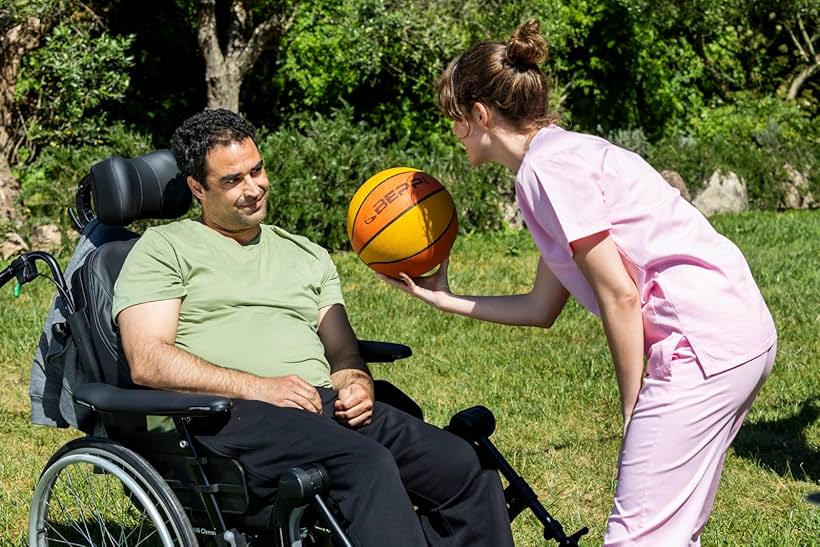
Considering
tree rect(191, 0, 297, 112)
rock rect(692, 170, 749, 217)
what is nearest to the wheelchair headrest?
tree rect(191, 0, 297, 112)

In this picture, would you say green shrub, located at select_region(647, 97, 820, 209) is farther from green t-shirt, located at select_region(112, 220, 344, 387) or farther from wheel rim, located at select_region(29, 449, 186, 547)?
green t-shirt, located at select_region(112, 220, 344, 387)

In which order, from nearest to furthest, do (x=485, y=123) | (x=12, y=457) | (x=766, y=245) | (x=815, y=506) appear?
1. (x=485, y=123)
2. (x=815, y=506)
3. (x=12, y=457)
4. (x=766, y=245)

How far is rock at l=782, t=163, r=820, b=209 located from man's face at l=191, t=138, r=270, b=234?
10344 mm

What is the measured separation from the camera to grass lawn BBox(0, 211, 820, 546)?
12.7ft

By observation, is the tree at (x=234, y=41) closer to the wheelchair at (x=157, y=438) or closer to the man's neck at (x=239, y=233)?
the wheelchair at (x=157, y=438)

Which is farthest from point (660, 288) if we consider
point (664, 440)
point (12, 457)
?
point (12, 457)

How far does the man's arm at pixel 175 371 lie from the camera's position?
283cm

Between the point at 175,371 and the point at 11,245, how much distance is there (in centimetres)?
598

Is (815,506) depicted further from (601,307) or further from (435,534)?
(601,307)

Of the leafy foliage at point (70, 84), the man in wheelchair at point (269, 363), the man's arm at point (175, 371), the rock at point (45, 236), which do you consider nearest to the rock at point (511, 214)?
the leafy foliage at point (70, 84)

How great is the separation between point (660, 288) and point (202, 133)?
54.6 inches

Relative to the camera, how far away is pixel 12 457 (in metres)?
4.43

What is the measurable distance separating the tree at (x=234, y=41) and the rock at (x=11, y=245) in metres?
2.67

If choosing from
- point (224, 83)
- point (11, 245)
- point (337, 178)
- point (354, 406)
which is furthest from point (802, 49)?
point (354, 406)
